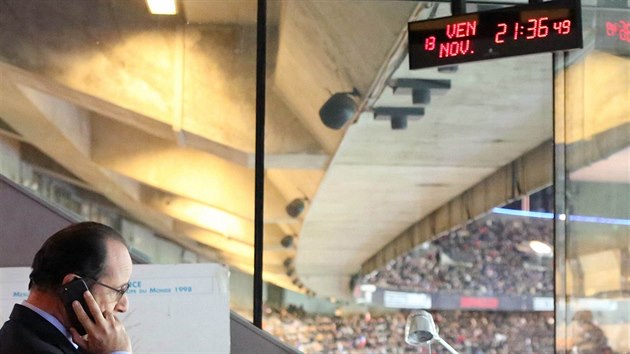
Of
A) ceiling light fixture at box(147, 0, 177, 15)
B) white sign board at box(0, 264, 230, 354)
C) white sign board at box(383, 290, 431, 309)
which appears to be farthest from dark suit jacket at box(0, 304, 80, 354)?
white sign board at box(383, 290, 431, 309)

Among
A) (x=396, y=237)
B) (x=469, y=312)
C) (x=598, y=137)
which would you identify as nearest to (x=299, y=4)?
(x=598, y=137)

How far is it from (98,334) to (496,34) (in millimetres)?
2880

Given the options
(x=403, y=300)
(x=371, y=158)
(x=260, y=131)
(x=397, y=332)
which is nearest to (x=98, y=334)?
(x=260, y=131)

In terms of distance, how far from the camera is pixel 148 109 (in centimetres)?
523

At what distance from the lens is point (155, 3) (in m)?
5.27

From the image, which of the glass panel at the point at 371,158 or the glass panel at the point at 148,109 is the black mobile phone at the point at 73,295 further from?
the glass panel at the point at 371,158

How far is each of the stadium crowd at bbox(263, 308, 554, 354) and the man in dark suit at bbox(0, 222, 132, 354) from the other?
2231 millimetres

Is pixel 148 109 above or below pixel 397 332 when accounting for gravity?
above

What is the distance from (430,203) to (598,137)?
3.47 metres

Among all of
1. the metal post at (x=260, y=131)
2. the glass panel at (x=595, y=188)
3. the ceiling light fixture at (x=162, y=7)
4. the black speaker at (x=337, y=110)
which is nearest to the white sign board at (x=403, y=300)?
the black speaker at (x=337, y=110)

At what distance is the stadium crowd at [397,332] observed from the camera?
18.4 feet

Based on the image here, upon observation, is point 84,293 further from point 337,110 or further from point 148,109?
point 337,110

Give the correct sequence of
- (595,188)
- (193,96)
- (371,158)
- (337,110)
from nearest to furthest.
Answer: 1. (193,96)
2. (595,188)
3. (337,110)
4. (371,158)

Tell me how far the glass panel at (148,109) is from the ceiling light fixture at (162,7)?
0.02 m
